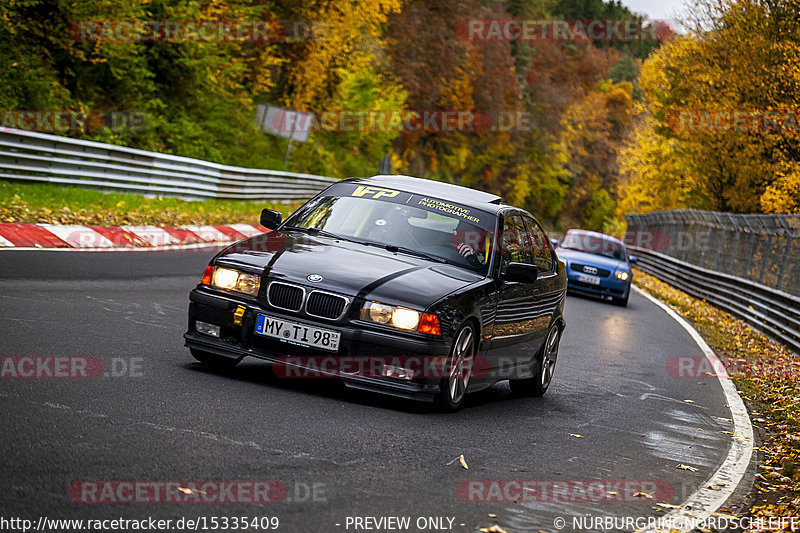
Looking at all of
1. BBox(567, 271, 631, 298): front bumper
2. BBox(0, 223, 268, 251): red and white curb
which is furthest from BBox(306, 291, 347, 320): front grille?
BBox(567, 271, 631, 298): front bumper

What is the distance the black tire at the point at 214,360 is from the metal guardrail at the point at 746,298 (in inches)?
413

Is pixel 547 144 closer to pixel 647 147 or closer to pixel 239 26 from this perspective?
pixel 647 147

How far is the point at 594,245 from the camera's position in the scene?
2406cm

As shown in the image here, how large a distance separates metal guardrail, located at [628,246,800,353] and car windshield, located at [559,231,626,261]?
253 centimetres

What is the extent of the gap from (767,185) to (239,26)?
61.9ft

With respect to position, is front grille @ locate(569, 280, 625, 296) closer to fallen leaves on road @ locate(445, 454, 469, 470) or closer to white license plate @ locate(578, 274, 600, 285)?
white license plate @ locate(578, 274, 600, 285)

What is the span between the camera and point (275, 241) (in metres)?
7.96

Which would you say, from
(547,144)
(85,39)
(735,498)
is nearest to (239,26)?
(85,39)

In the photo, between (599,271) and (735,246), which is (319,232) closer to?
(599,271)

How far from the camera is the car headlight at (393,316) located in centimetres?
698

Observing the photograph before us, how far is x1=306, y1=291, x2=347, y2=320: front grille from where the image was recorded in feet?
22.9

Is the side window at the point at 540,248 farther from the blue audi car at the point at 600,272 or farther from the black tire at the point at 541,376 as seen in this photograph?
the blue audi car at the point at 600,272
